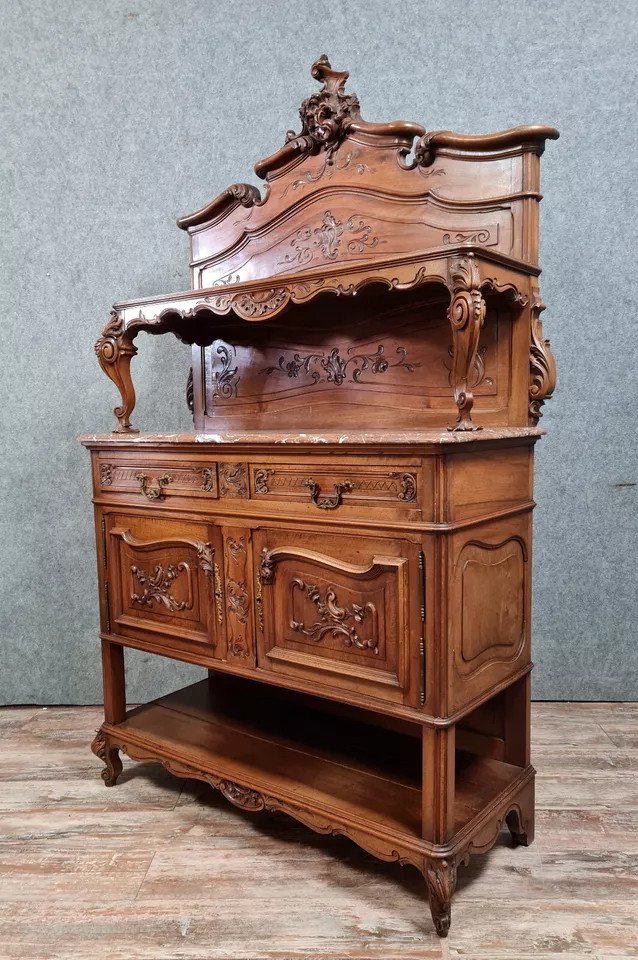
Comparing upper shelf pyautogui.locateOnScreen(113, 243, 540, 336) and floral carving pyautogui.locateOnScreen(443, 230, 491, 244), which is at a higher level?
floral carving pyautogui.locateOnScreen(443, 230, 491, 244)

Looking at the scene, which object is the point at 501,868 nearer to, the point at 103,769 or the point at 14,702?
the point at 103,769

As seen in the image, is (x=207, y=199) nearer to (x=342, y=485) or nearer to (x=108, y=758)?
(x=342, y=485)

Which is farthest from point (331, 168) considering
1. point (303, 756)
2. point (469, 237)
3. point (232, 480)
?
point (303, 756)

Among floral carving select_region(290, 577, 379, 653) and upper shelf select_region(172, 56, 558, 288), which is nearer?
floral carving select_region(290, 577, 379, 653)

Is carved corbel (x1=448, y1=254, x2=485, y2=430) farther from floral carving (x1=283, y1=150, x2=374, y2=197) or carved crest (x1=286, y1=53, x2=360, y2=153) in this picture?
carved crest (x1=286, y1=53, x2=360, y2=153)

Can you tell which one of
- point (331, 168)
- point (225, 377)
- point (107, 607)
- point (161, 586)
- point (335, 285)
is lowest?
point (107, 607)

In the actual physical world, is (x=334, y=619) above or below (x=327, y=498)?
below

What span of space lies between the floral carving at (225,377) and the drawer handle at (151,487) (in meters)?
0.48

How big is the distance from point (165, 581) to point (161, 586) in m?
0.02

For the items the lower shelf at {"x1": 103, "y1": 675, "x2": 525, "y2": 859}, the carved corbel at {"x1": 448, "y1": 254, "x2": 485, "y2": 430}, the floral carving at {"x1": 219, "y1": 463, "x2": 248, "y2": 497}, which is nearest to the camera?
the carved corbel at {"x1": 448, "y1": 254, "x2": 485, "y2": 430}

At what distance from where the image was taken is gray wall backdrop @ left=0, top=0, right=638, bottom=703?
7.86ft

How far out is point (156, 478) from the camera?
6.46ft

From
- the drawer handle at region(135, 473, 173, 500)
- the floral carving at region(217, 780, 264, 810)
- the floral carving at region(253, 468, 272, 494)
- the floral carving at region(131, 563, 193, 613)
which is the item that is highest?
the floral carving at region(253, 468, 272, 494)

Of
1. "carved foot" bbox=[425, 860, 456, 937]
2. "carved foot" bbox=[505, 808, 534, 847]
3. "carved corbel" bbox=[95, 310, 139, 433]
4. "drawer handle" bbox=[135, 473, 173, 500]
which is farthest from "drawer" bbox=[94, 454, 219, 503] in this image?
"carved foot" bbox=[505, 808, 534, 847]
